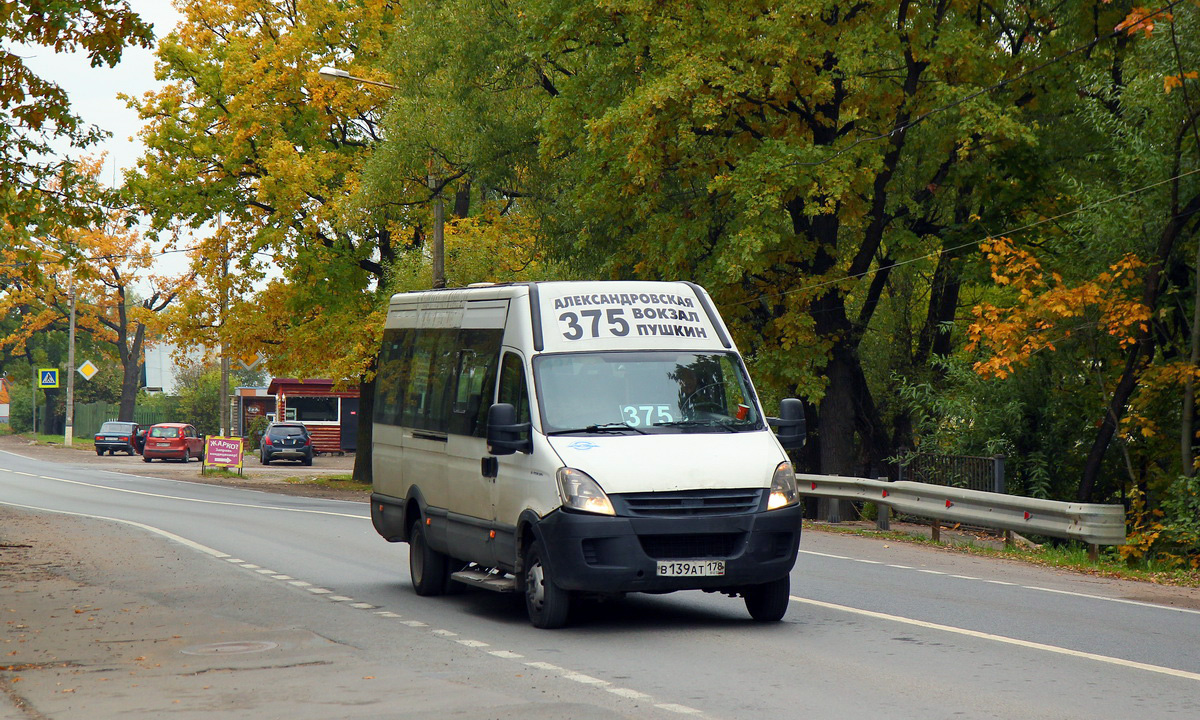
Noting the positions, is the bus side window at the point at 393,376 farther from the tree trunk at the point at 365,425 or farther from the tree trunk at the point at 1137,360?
the tree trunk at the point at 365,425

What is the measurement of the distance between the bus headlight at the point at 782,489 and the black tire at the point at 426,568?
391cm

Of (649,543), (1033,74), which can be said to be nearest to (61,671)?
(649,543)

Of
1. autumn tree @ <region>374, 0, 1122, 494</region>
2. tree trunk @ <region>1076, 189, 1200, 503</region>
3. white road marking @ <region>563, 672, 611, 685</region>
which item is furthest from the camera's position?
autumn tree @ <region>374, 0, 1122, 494</region>

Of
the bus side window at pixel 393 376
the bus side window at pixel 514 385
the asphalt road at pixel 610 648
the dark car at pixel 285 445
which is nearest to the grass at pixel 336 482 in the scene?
the dark car at pixel 285 445

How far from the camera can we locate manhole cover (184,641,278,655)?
1052 centimetres

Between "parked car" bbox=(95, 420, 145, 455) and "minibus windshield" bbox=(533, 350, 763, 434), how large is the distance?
54582mm

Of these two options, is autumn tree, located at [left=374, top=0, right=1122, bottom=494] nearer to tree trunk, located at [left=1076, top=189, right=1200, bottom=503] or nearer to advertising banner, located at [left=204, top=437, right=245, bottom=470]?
tree trunk, located at [left=1076, top=189, right=1200, bottom=503]

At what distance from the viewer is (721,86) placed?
971 inches

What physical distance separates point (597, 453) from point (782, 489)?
1.38 metres

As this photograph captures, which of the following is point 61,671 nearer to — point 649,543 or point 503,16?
point 649,543

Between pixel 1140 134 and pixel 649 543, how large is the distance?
1291cm

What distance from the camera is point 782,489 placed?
1109cm

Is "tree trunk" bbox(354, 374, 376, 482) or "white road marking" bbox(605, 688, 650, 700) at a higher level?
"tree trunk" bbox(354, 374, 376, 482)

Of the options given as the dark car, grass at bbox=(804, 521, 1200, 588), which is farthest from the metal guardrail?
the dark car
